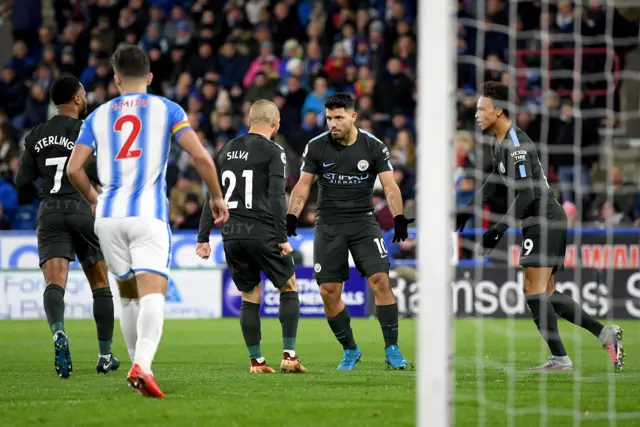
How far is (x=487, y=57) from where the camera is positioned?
58.1 ft

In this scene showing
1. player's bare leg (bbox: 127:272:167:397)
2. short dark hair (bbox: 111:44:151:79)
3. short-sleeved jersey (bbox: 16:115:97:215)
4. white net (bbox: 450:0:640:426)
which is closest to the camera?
player's bare leg (bbox: 127:272:167:397)

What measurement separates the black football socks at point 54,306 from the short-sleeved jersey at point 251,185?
133 cm

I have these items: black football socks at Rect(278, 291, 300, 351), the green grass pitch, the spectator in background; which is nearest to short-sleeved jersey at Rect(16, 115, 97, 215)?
the green grass pitch

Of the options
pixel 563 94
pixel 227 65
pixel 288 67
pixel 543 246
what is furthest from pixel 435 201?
pixel 227 65

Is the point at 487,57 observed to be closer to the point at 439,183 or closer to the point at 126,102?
the point at 126,102

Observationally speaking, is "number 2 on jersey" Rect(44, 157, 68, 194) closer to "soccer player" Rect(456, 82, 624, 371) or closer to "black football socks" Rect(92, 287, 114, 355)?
"black football socks" Rect(92, 287, 114, 355)

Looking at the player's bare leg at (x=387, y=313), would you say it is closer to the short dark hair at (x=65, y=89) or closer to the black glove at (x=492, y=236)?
the black glove at (x=492, y=236)

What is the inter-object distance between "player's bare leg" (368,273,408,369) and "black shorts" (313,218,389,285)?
76 millimetres

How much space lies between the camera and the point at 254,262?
8188mm

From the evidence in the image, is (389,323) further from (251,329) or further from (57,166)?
(57,166)

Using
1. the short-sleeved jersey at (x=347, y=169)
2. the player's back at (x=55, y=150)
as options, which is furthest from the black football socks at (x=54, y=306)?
the short-sleeved jersey at (x=347, y=169)

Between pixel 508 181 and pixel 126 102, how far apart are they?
3182 mm

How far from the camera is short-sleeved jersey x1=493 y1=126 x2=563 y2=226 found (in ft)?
26.5

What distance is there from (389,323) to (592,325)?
5.30ft
